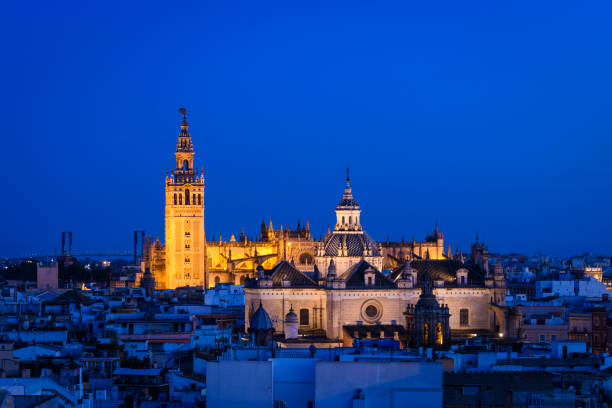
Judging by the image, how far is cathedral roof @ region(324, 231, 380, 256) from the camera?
300 feet

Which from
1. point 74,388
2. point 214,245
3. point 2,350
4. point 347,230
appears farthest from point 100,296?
point 74,388

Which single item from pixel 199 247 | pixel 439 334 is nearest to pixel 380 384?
pixel 439 334

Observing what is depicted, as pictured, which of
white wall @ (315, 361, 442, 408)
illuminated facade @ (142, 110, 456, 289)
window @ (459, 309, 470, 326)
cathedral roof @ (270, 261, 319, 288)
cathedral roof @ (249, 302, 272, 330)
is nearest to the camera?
white wall @ (315, 361, 442, 408)

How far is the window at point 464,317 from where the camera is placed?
8938 cm

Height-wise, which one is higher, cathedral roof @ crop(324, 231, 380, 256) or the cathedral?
cathedral roof @ crop(324, 231, 380, 256)

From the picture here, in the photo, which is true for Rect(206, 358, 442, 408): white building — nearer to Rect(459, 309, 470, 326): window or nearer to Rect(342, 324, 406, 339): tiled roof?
Rect(342, 324, 406, 339): tiled roof

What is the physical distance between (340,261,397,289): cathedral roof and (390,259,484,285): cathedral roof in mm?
2168

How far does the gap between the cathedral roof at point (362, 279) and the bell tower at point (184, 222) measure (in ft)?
195

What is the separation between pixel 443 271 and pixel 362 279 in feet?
19.6

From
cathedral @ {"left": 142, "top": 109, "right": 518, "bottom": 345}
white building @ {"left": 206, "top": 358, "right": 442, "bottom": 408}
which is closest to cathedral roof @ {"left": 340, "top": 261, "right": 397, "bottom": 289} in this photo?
cathedral @ {"left": 142, "top": 109, "right": 518, "bottom": 345}

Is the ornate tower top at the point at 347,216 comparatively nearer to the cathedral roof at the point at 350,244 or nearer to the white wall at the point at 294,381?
the cathedral roof at the point at 350,244

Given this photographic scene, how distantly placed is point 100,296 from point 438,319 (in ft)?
135

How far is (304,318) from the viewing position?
87688mm

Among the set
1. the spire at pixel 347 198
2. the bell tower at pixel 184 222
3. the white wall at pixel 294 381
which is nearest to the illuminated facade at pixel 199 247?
the bell tower at pixel 184 222
